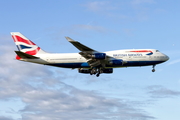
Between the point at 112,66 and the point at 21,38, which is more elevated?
the point at 21,38

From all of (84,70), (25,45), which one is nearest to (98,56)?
(84,70)

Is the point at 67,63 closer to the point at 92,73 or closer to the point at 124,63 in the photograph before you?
the point at 92,73

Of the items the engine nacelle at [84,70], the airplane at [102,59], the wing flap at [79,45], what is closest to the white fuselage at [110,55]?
the airplane at [102,59]

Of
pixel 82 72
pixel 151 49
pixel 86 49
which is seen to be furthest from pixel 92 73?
pixel 151 49

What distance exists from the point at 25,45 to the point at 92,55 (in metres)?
19.3

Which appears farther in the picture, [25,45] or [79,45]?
[25,45]

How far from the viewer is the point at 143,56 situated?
8819 cm

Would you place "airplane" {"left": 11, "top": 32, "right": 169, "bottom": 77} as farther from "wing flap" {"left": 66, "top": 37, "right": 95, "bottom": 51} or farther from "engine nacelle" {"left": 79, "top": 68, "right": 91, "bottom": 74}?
"wing flap" {"left": 66, "top": 37, "right": 95, "bottom": 51}

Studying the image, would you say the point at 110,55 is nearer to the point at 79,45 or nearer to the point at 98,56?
the point at 98,56

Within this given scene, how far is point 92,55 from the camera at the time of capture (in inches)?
3297

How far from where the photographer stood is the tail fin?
301ft

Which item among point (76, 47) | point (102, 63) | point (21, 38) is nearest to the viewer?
point (76, 47)

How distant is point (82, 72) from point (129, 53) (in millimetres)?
13462

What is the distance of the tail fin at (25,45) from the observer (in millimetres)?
91875
